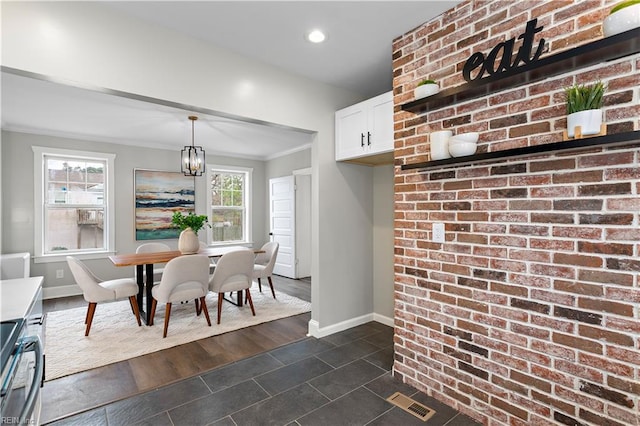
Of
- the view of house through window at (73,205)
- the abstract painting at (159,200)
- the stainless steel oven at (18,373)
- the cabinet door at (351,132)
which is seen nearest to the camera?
the stainless steel oven at (18,373)

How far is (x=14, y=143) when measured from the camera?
4.36 meters

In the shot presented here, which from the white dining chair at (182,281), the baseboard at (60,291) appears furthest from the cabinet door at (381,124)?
the baseboard at (60,291)

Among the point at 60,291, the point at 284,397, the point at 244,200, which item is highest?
the point at 244,200

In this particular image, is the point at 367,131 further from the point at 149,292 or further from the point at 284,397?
the point at 149,292

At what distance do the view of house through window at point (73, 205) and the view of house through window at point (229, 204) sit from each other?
1.85 metres

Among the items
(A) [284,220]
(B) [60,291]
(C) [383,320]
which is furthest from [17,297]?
(A) [284,220]

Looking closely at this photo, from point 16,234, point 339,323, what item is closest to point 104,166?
point 16,234

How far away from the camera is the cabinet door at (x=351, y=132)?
9.67 feet

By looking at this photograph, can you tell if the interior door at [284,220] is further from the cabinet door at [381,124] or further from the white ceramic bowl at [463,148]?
the white ceramic bowl at [463,148]

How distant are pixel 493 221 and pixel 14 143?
6.05 meters

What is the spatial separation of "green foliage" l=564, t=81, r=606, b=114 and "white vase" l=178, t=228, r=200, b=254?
3.94 m

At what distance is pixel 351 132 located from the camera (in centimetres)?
309

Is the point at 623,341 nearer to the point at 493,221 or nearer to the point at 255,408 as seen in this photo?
the point at 493,221

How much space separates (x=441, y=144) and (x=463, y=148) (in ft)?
0.54
